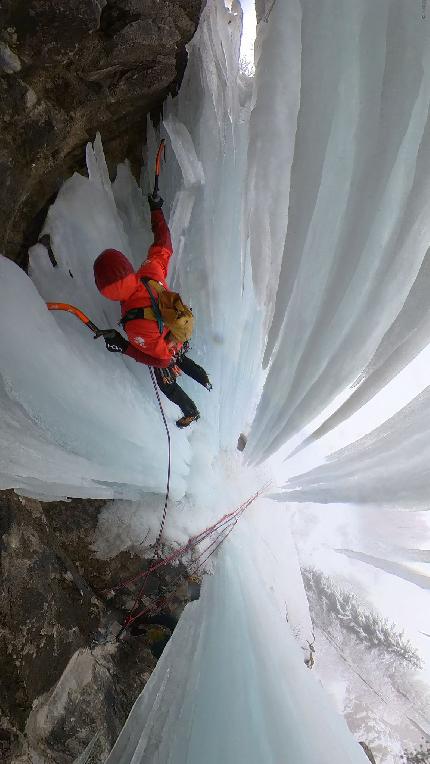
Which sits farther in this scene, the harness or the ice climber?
the harness

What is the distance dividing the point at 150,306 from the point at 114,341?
0.34 metres

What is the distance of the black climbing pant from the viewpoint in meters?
2.73

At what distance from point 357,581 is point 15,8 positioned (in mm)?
4577

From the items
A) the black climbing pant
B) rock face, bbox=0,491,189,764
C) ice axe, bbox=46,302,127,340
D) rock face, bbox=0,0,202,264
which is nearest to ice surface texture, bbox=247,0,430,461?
the black climbing pant

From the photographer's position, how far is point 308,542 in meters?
4.41

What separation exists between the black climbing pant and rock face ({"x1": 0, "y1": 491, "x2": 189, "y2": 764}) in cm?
83

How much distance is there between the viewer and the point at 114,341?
243 cm

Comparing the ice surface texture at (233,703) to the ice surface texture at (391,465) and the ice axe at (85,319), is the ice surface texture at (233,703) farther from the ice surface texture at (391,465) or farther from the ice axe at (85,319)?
the ice axe at (85,319)

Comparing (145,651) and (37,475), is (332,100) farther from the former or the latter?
(145,651)

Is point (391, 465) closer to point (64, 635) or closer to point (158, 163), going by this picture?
point (64, 635)

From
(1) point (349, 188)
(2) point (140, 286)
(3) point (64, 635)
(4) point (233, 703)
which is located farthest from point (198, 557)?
(1) point (349, 188)

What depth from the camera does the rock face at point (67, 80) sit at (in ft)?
6.80

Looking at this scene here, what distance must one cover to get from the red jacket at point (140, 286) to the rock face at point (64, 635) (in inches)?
40.4

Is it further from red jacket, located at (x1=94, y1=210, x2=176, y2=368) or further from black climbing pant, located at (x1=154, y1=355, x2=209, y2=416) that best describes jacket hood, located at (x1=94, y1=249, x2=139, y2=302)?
black climbing pant, located at (x1=154, y1=355, x2=209, y2=416)
